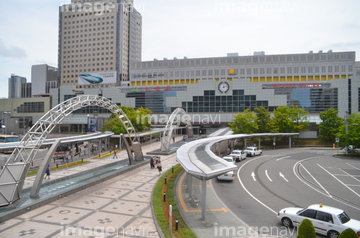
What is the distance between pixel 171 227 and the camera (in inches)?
489

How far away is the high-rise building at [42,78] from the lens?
5340 inches

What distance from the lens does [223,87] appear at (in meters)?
79.8

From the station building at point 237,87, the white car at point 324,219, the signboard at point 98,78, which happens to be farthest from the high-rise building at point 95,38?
the white car at point 324,219

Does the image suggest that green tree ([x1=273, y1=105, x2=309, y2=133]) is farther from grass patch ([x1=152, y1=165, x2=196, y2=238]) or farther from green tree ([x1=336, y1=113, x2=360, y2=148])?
grass patch ([x1=152, y1=165, x2=196, y2=238])

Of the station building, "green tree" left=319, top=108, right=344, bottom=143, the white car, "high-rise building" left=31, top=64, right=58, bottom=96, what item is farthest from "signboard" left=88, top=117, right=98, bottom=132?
"high-rise building" left=31, top=64, right=58, bottom=96

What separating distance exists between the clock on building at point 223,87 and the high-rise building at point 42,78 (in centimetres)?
9417

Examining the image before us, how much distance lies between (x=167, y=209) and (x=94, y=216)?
414 cm

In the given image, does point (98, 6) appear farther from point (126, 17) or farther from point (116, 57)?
point (116, 57)

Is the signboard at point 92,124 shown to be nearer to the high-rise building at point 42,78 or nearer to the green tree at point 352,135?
the green tree at point 352,135

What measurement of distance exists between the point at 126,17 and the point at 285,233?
5164 inches

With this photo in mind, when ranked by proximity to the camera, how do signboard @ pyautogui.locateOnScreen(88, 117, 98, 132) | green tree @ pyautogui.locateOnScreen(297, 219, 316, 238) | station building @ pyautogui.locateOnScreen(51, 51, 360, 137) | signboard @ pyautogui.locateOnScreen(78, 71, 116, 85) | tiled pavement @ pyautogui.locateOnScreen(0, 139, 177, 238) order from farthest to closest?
signboard @ pyautogui.locateOnScreen(78, 71, 116, 85)
station building @ pyautogui.locateOnScreen(51, 51, 360, 137)
signboard @ pyautogui.locateOnScreen(88, 117, 98, 132)
tiled pavement @ pyautogui.locateOnScreen(0, 139, 177, 238)
green tree @ pyautogui.locateOnScreen(297, 219, 316, 238)

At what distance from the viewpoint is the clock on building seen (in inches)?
3132

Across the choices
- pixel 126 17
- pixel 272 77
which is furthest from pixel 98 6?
pixel 272 77

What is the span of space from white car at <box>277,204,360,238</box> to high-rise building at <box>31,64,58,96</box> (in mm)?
140849
